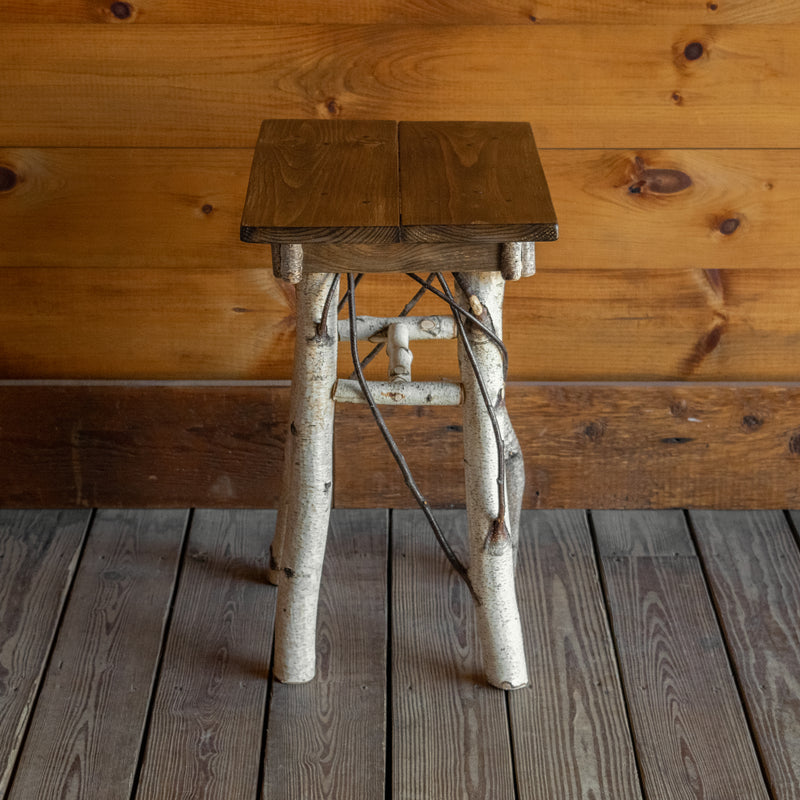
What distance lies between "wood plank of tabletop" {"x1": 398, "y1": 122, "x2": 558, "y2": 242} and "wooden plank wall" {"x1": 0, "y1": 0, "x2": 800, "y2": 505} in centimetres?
19

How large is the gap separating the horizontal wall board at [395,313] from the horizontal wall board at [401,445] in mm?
36

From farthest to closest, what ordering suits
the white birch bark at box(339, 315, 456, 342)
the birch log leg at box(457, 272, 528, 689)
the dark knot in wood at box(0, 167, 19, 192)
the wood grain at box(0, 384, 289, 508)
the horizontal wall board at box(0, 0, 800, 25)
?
the wood grain at box(0, 384, 289, 508), the dark knot in wood at box(0, 167, 19, 192), the horizontal wall board at box(0, 0, 800, 25), the white birch bark at box(339, 315, 456, 342), the birch log leg at box(457, 272, 528, 689)

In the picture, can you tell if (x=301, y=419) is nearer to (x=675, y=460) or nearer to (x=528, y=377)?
(x=528, y=377)

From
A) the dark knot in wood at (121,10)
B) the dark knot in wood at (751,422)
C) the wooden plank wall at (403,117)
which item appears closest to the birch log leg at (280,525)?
the wooden plank wall at (403,117)

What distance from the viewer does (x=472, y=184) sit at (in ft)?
3.84

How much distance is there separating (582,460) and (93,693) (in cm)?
81

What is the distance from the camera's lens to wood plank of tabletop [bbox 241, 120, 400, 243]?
1.09 meters

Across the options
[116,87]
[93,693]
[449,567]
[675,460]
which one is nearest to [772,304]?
[675,460]

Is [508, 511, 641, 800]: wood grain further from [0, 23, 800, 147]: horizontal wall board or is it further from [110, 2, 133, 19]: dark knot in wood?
[110, 2, 133, 19]: dark knot in wood

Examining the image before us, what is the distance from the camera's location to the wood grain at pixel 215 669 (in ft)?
4.23

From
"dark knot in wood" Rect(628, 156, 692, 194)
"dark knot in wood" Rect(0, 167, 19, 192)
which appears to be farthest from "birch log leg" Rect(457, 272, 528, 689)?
"dark knot in wood" Rect(0, 167, 19, 192)

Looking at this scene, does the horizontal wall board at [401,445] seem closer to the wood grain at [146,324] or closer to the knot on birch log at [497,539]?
the wood grain at [146,324]

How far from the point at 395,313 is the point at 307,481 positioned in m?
0.42

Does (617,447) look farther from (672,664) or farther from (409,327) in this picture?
(409,327)
